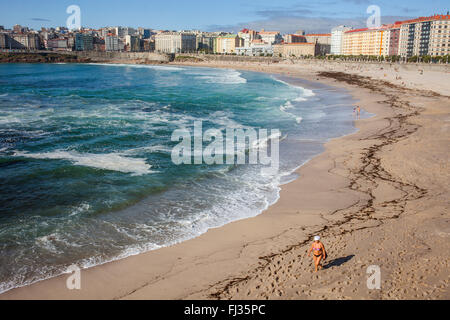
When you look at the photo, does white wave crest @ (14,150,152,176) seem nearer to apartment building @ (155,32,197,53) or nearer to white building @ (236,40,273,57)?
white building @ (236,40,273,57)

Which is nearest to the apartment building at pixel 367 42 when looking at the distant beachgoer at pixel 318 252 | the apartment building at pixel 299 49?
the apartment building at pixel 299 49

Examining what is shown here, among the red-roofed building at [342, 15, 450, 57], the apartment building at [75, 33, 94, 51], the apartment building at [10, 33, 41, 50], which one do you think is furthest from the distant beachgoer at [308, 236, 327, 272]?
the apartment building at [10, 33, 41, 50]

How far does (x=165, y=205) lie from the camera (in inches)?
460

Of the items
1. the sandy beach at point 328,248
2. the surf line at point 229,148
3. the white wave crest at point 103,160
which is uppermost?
the surf line at point 229,148

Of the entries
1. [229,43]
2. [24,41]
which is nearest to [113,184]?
[229,43]

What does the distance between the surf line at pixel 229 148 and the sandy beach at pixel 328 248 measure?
253cm

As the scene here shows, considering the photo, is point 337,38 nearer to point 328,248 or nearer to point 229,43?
point 229,43

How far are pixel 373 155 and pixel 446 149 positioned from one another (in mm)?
3208

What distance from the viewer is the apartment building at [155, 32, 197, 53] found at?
189 meters

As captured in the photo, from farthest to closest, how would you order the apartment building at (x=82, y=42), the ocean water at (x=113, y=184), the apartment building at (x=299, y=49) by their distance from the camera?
the apartment building at (x=82, y=42) < the apartment building at (x=299, y=49) < the ocean water at (x=113, y=184)

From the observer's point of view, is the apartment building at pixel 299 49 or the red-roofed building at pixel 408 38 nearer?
the red-roofed building at pixel 408 38

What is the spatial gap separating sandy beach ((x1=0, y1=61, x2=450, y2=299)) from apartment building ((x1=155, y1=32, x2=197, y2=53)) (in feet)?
599

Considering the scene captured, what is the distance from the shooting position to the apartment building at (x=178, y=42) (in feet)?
619

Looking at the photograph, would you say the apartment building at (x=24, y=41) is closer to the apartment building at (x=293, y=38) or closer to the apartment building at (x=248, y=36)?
the apartment building at (x=248, y=36)
